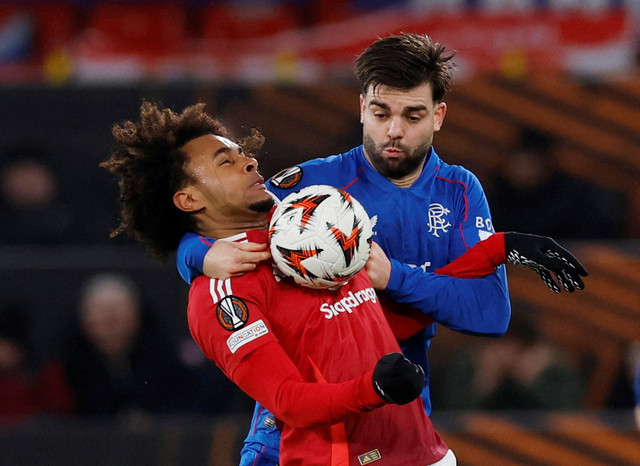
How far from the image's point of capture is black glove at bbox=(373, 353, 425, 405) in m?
3.07

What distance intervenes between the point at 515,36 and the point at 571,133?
153cm

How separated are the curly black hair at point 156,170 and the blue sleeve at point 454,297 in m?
0.77

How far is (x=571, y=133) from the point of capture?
25.3 feet

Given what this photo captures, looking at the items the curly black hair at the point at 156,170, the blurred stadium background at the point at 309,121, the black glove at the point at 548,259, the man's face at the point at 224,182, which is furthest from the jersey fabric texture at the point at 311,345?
the blurred stadium background at the point at 309,121

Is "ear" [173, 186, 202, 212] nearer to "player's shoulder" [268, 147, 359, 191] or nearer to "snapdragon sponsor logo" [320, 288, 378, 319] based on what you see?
"player's shoulder" [268, 147, 359, 191]

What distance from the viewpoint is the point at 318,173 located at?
4.04 metres

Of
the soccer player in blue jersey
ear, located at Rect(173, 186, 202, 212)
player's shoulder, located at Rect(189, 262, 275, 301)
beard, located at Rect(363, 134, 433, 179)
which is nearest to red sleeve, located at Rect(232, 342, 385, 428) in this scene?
player's shoulder, located at Rect(189, 262, 275, 301)

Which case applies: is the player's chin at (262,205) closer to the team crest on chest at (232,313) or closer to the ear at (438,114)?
the team crest on chest at (232,313)

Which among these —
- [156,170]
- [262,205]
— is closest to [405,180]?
[262,205]

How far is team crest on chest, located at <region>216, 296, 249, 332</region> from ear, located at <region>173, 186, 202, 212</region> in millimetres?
473

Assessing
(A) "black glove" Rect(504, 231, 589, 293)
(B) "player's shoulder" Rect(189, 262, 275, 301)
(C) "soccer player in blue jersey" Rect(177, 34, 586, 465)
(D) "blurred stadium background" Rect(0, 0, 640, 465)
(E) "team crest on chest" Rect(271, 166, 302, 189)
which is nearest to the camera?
(B) "player's shoulder" Rect(189, 262, 275, 301)

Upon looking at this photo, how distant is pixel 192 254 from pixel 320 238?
0.51 meters

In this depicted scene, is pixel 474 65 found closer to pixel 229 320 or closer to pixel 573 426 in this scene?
pixel 573 426

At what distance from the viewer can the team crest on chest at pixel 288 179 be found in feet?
13.0
